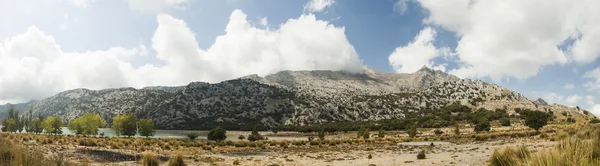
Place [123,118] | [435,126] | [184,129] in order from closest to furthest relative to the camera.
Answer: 1. [123,118]
2. [435,126]
3. [184,129]

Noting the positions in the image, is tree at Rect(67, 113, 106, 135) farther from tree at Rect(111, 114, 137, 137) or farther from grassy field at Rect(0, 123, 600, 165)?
grassy field at Rect(0, 123, 600, 165)

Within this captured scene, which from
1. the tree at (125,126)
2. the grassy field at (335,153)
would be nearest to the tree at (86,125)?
the tree at (125,126)

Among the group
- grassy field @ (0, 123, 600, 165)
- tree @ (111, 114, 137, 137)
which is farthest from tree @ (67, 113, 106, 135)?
grassy field @ (0, 123, 600, 165)

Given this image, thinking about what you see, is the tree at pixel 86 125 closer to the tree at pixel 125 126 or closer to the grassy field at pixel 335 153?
the tree at pixel 125 126

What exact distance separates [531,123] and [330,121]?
12662cm

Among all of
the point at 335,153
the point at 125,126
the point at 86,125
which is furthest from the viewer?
the point at 86,125

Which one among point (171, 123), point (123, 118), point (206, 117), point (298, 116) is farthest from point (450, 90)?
point (123, 118)

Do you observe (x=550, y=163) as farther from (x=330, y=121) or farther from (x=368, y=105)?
(x=368, y=105)

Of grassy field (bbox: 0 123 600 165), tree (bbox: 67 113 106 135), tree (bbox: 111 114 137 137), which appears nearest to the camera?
grassy field (bbox: 0 123 600 165)

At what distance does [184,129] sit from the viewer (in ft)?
591

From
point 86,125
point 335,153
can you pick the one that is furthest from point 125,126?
point 335,153

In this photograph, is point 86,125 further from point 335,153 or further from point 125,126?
point 335,153

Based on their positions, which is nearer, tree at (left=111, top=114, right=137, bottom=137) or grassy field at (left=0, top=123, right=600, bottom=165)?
grassy field at (left=0, top=123, right=600, bottom=165)

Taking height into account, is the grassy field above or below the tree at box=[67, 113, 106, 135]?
below
